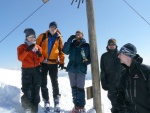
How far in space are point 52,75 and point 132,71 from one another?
3488 mm

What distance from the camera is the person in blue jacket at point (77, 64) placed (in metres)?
7.58

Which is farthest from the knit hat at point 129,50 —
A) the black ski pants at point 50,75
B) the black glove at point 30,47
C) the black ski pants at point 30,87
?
the black ski pants at point 50,75

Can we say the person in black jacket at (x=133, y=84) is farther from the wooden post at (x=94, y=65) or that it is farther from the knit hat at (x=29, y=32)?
the knit hat at (x=29, y=32)

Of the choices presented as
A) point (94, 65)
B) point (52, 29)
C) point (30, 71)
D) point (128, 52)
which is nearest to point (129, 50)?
point (128, 52)

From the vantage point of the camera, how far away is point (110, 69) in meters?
7.69

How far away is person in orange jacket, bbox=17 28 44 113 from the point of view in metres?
7.09

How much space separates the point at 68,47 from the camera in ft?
25.1

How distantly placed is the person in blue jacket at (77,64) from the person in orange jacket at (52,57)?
286mm

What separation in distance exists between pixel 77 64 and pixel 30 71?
1.36 metres

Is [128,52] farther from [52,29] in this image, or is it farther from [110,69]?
[52,29]

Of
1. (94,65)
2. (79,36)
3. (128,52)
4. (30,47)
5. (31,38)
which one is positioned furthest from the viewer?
(79,36)

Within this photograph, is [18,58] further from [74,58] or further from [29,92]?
[74,58]

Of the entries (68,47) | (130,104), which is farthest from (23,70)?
(130,104)

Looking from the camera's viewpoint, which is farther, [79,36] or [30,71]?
[79,36]
